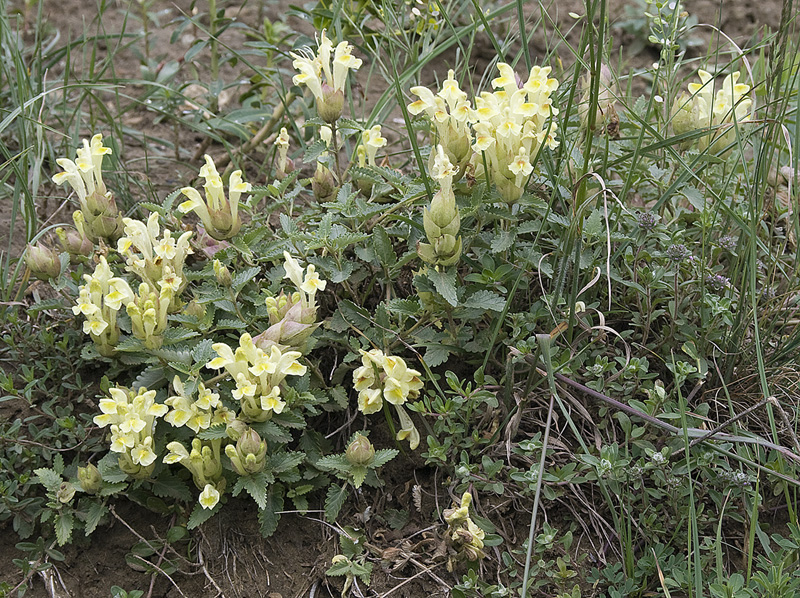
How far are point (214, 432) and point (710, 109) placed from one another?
1492 mm

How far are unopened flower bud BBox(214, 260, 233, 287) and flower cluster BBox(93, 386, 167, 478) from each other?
301 mm

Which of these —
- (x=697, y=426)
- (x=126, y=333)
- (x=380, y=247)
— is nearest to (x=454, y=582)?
(x=697, y=426)

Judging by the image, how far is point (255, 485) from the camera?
1611 millimetres

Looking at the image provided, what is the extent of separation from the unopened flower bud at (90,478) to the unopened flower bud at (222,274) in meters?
0.49

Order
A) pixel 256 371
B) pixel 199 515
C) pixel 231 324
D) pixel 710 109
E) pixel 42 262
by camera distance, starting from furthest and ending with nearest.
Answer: pixel 710 109 < pixel 42 262 < pixel 231 324 < pixel 199 515 < pixel 256 371

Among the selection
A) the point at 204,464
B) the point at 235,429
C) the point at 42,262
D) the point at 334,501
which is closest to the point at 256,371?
the point at 235,429

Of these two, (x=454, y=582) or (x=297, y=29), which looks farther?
(x=297, y=29)

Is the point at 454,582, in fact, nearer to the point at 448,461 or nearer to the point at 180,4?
the point at 448,461

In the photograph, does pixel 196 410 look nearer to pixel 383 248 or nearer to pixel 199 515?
pixel 199 515

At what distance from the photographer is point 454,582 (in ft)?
5.32

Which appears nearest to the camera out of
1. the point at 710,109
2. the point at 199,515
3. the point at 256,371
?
the point at 256,371

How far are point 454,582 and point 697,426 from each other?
643 mm

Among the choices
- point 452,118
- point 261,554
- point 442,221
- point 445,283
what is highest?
point 452,118

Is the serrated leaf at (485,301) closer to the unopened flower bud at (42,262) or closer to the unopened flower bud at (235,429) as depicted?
the unopened flower bud at (235,429)
